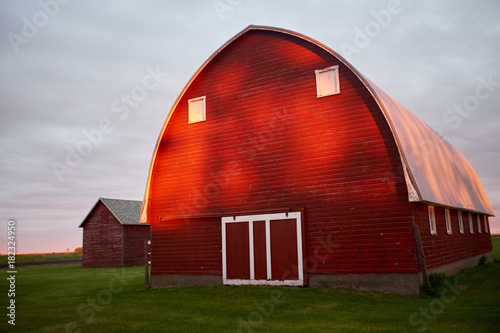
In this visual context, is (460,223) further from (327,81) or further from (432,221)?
(327,81)

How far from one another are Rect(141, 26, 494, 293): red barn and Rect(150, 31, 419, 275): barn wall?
0.04 m

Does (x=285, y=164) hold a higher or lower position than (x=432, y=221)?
higher

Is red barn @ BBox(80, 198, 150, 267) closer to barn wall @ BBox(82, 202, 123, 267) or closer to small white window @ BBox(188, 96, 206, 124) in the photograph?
barn wall @ BBox(82, 202, 123, 267)

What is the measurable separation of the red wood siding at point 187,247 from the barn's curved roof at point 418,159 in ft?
4.22

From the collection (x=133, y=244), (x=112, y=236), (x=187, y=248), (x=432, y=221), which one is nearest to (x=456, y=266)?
(x=432, y=221)

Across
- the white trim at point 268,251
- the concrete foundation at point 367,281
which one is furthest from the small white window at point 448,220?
the white trim at point 268,251

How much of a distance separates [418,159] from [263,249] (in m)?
6.65

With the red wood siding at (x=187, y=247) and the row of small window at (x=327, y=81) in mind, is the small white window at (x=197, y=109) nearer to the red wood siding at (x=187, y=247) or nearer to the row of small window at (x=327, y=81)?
the red wood siding at (x=187, y=247)

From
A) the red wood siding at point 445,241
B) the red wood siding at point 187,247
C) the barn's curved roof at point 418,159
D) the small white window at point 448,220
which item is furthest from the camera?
the small white window at point 448,220

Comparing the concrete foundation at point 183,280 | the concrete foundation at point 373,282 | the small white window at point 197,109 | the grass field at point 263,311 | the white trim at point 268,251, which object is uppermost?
the small white window at point 197,109

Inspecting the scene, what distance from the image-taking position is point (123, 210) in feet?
142


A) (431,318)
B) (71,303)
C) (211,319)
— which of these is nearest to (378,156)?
(431,318)

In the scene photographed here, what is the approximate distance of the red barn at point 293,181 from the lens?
14.6 metres

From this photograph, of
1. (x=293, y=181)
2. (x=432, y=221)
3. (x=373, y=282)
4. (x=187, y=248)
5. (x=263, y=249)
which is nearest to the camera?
(x=373, y=282)
